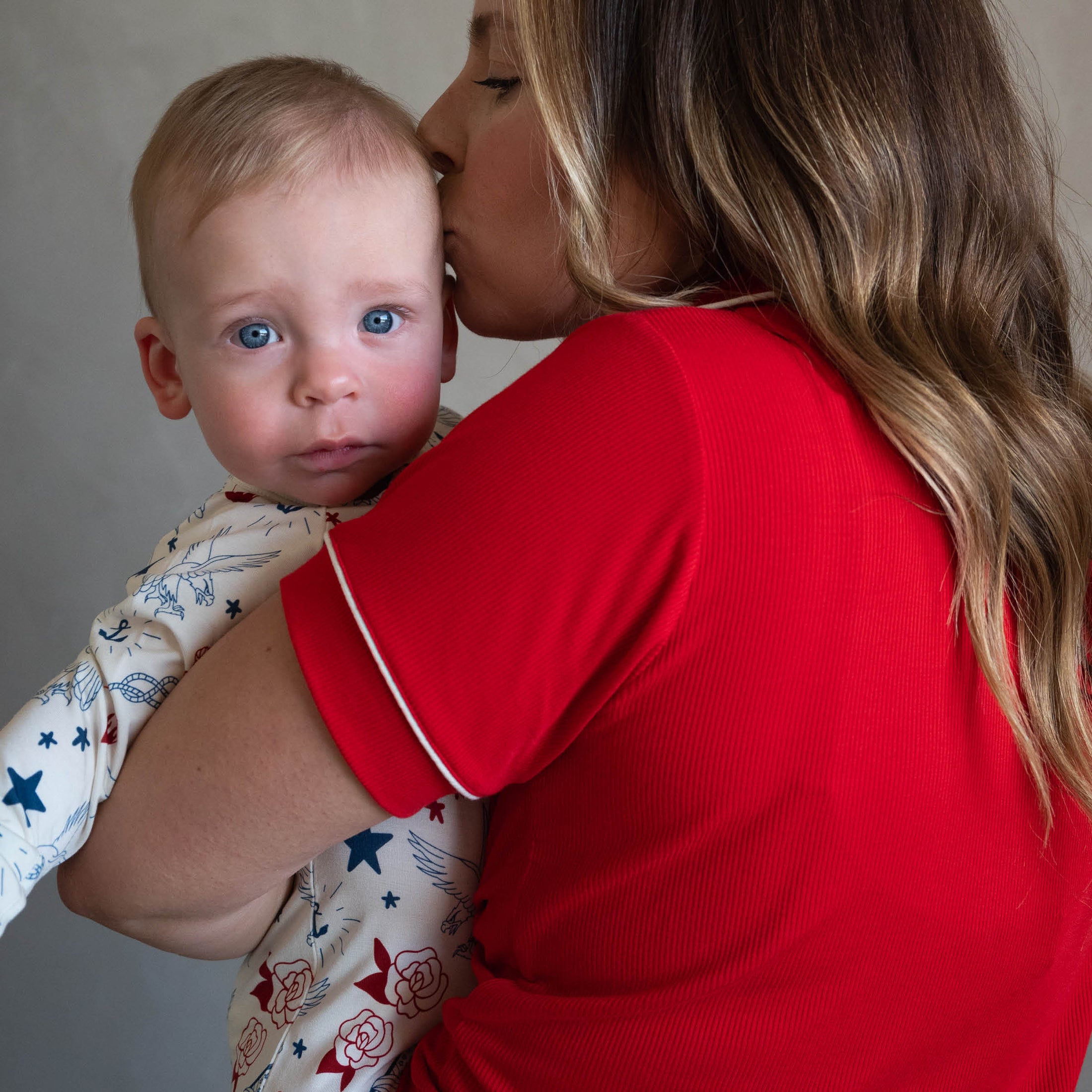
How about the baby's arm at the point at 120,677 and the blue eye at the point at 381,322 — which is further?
the blue eye at the point at 381,322

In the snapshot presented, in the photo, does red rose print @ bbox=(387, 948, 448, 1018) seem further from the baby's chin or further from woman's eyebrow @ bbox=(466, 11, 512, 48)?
woman's eyebrow @ bbox=(466, 11, 512, 48)

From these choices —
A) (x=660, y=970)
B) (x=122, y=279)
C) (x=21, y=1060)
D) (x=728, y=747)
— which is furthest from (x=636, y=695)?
(x=21, y=1060)

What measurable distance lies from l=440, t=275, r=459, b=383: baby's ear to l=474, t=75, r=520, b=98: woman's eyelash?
21 centimetres

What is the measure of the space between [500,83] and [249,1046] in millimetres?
958

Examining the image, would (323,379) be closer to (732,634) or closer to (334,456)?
(334,456)

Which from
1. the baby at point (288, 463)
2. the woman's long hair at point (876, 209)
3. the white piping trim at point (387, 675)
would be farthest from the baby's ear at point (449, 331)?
the white piping trim at point (387, 675)

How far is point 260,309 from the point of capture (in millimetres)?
1040

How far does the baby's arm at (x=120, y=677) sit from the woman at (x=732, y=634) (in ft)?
0.13

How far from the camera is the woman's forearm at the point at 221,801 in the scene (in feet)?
2.55

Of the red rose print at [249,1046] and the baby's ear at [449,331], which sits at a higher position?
the baby's ear at [449,331]

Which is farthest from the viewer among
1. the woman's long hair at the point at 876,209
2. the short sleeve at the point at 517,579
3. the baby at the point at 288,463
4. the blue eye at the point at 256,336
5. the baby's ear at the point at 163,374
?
the baby's ear at the point at 163,374

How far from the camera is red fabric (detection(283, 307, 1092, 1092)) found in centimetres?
72

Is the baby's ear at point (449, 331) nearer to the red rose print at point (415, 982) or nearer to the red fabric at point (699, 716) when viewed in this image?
the red fabric at point (699, 716)

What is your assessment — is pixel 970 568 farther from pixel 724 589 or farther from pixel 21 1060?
pixel 21 1060
